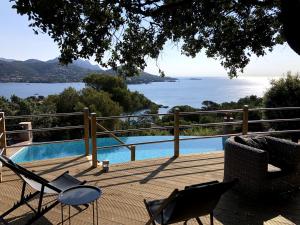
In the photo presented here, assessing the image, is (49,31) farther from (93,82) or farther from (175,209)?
(93,82)

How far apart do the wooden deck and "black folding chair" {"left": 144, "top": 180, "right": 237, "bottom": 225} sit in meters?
0.89

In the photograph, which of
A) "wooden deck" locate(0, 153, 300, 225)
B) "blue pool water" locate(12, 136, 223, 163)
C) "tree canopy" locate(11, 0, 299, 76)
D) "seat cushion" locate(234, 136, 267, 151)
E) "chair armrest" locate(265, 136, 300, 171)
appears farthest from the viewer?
"blue pool water" locate(12, 136, 223, 163)

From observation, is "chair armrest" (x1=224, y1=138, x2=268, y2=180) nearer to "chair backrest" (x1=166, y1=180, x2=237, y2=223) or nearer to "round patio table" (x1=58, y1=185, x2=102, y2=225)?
"chair backrest" (x1=166, y1=180, x2=237, y2=223)

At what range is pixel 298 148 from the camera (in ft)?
15.4

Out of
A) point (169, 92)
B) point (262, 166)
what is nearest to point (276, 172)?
point (262, 166)

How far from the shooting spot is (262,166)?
4367 millimetres

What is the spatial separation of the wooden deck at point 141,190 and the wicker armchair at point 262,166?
21 cm

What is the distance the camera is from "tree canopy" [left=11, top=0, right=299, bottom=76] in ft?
10.3

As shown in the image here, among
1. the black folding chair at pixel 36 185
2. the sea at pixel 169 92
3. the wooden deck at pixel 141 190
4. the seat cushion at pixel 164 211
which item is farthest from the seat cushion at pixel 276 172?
the sea at pixel 169 92

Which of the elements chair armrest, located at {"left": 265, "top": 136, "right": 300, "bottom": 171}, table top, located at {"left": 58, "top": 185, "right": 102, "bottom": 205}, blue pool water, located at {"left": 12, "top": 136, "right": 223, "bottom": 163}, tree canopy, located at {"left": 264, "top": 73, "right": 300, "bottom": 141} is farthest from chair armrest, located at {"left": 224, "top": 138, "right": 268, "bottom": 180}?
tree canopy, located at {"left": 264, "top": 73, "right": 300, "bottom": 141}

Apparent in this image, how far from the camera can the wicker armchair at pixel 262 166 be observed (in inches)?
174

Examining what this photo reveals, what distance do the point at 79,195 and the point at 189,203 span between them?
112cm

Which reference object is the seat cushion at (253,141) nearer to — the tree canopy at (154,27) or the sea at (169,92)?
the tree canopy at (154,27)

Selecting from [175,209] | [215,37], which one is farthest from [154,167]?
[175,209]
